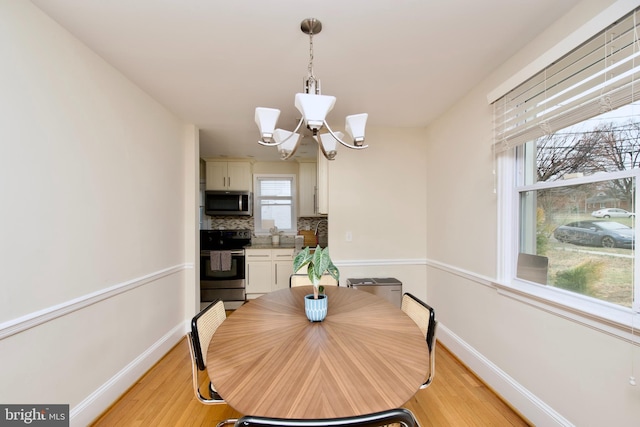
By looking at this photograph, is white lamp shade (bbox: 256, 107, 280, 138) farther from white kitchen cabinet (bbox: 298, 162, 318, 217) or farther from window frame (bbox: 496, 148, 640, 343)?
white kitchen cabinet (bbox: 298, 162, 318, 217)

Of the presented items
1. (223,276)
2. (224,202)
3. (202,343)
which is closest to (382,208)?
(202,343)

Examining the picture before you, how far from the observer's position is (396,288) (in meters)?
2.69

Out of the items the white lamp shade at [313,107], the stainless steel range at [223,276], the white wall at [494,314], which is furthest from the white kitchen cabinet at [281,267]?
the white lamp shade at [313,107]

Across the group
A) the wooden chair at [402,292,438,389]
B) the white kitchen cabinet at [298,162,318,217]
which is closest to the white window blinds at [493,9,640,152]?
the wooden chair at [402,292,438,389]

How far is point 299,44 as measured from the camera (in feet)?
5.03

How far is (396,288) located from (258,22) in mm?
2500

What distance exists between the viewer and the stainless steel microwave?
4117 mm

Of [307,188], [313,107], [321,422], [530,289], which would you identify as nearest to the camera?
[321,422]

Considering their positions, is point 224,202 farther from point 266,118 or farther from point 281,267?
point 266,118

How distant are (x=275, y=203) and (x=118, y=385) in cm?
318

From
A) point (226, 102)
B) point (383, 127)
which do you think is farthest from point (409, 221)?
→ point (226, 102)

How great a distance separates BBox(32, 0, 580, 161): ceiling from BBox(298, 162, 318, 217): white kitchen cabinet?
1.99m

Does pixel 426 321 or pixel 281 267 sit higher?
pixel 426 321

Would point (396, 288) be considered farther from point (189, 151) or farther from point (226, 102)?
point (189, 151)
